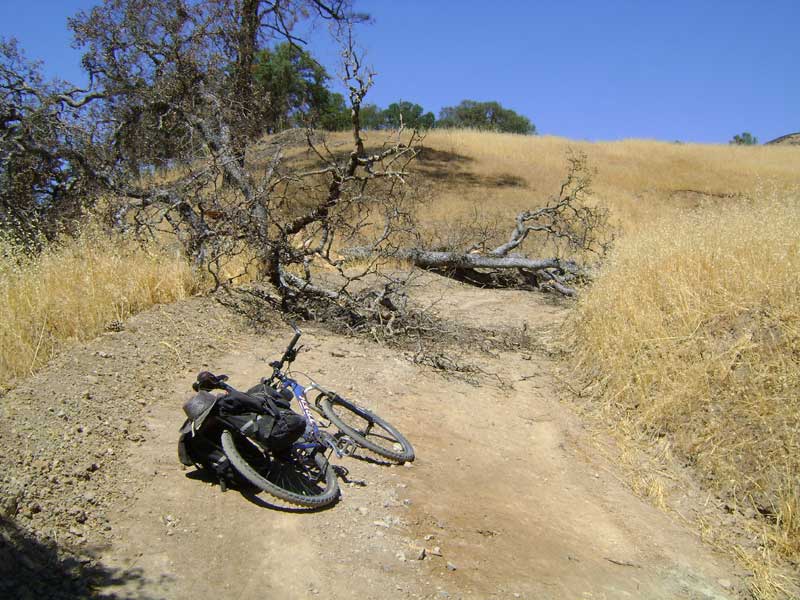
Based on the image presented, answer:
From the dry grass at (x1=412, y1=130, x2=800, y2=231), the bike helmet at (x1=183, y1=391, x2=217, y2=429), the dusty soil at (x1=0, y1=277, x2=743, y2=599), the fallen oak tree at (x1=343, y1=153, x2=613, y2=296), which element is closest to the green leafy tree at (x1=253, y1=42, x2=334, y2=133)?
the dry grass at (x1=412, y1=130, x2=800, y2=231)

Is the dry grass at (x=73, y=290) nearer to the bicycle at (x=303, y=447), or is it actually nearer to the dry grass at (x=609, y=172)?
the bicycle at (x=303, y=447)

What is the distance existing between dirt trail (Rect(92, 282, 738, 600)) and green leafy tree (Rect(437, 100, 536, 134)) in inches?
1623

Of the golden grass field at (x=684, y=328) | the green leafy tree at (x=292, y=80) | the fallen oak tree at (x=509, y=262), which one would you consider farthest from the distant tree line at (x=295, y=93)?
the golden grass field at (x=684, y=328)

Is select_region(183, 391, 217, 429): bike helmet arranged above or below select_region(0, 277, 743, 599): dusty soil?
above

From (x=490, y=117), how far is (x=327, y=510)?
45440 millimetres

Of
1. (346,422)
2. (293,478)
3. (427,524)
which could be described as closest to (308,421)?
(293,478)

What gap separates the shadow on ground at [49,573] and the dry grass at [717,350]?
12.1 ft

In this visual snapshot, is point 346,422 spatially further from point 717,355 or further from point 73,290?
point 717,355

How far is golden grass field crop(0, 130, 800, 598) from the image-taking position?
4855 millimetres

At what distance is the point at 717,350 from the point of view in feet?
19.4

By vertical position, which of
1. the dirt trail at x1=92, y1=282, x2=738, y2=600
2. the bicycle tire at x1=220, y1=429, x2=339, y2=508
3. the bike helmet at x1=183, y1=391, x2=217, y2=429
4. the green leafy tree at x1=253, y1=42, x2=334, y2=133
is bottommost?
the dirt trail at x1=92, y1=282, x2=738, y2=600

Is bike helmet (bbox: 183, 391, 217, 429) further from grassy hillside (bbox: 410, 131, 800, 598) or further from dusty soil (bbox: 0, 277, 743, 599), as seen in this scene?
grassy hillside (bbox: 410, 131, 800, 598)

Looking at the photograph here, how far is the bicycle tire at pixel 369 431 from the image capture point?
4.65 metres

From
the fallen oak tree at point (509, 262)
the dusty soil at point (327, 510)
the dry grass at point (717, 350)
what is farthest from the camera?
the fallen oak tree at point (509, 262)
